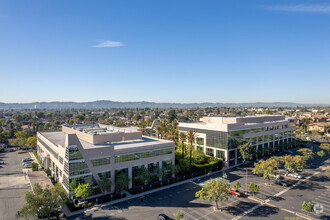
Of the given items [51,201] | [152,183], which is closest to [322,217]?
[152,183]

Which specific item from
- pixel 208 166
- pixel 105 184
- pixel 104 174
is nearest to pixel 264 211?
pixel 208 166

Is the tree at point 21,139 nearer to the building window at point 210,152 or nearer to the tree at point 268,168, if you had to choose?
the building window at point 210,152

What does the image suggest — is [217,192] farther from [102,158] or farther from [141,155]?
[102,158]

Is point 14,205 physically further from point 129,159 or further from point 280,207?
point 280,207

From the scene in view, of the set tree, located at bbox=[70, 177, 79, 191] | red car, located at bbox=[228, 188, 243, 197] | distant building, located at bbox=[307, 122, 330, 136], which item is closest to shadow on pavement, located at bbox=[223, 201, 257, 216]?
red car, located at bbox=[228, 188, 243, 197]

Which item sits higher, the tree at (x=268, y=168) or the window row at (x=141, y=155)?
the window row at (x=141, y=155)

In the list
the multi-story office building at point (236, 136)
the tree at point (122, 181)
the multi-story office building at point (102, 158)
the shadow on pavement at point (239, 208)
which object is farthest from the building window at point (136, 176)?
the multi-story office building at point (236, 136)
